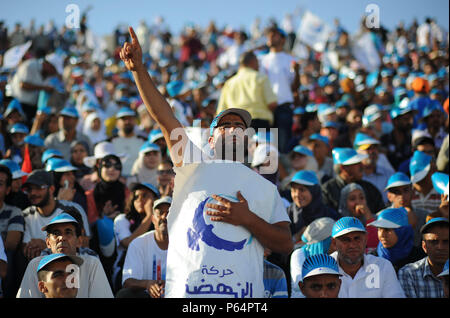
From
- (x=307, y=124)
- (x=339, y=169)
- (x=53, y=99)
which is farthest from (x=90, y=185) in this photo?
(x=53, y=99)

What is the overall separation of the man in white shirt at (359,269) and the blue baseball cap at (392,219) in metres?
0.80

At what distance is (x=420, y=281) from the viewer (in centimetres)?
544

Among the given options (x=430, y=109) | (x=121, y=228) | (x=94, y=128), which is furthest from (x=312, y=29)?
(x=121, y=228)

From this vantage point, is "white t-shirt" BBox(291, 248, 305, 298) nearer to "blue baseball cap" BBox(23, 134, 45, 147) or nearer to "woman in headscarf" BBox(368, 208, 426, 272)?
"woman in headscarf" BBox(368, 208, 426, 272)

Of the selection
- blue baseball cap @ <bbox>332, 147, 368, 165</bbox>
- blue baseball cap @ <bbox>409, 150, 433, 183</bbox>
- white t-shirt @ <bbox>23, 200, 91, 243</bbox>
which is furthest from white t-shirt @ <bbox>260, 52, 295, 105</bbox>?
white t-shirt @ <bbox>23, 200, 91, 243</bbox>

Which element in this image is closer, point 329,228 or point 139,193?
point 329,228

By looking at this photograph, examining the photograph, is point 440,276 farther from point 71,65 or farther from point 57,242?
point 71,65

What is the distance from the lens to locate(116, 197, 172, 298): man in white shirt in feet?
17.9

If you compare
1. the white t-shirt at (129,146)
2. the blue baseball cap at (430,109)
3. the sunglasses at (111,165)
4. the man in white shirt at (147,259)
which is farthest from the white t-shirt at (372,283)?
the blue baseball cap at (430,109)

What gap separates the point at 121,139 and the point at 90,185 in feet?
5.60

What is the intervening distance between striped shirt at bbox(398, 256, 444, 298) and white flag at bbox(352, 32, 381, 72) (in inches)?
533

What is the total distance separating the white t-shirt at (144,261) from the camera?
18.5ft

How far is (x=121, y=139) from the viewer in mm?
9766
